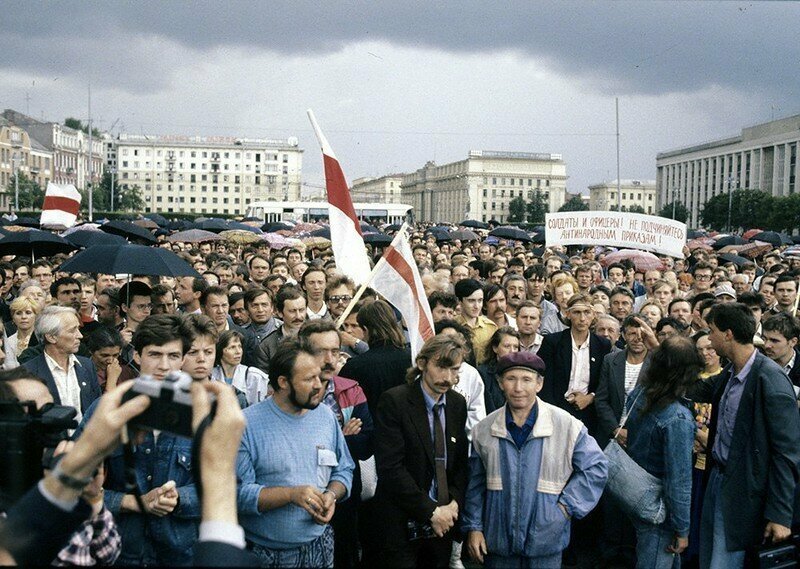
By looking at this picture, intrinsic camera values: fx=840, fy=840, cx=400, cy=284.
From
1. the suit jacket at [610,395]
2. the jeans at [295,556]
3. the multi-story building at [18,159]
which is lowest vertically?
the jeans at [295,556]

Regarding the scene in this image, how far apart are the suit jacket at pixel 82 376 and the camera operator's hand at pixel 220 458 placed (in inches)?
135

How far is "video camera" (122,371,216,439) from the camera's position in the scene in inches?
79.0

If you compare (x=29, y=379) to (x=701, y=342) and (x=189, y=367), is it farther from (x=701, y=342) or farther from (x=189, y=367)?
(x=701, y=342)

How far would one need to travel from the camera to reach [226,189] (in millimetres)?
142000

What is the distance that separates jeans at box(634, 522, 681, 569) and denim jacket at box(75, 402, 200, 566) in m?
2.43

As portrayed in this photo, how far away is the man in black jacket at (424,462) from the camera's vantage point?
422 cm

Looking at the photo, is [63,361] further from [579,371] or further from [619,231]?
[619,231]

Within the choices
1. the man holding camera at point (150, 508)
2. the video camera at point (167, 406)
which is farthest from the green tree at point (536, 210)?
the video camera at point (167, 406)

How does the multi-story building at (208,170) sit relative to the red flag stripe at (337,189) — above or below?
above

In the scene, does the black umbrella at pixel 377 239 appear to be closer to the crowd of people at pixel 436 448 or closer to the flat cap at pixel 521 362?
the crowd of people at pixel 436 448

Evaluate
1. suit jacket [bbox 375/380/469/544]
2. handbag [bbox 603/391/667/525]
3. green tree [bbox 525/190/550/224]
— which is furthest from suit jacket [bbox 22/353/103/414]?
green tree [bbox 525/190/550/224]

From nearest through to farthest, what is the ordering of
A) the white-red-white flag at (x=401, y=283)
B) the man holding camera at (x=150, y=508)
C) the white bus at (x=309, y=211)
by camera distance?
the man holding camera at (x=150, y=508)
the white-red-white flag at (x=401, y=283)
the white bus at (x=309, y=211)

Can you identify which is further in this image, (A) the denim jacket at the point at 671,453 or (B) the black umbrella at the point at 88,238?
(B) the black umbrella at the point at 88,238

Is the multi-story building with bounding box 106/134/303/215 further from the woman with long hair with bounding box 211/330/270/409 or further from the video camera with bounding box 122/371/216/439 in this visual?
the video camera with bounding box 122/371/216/439
